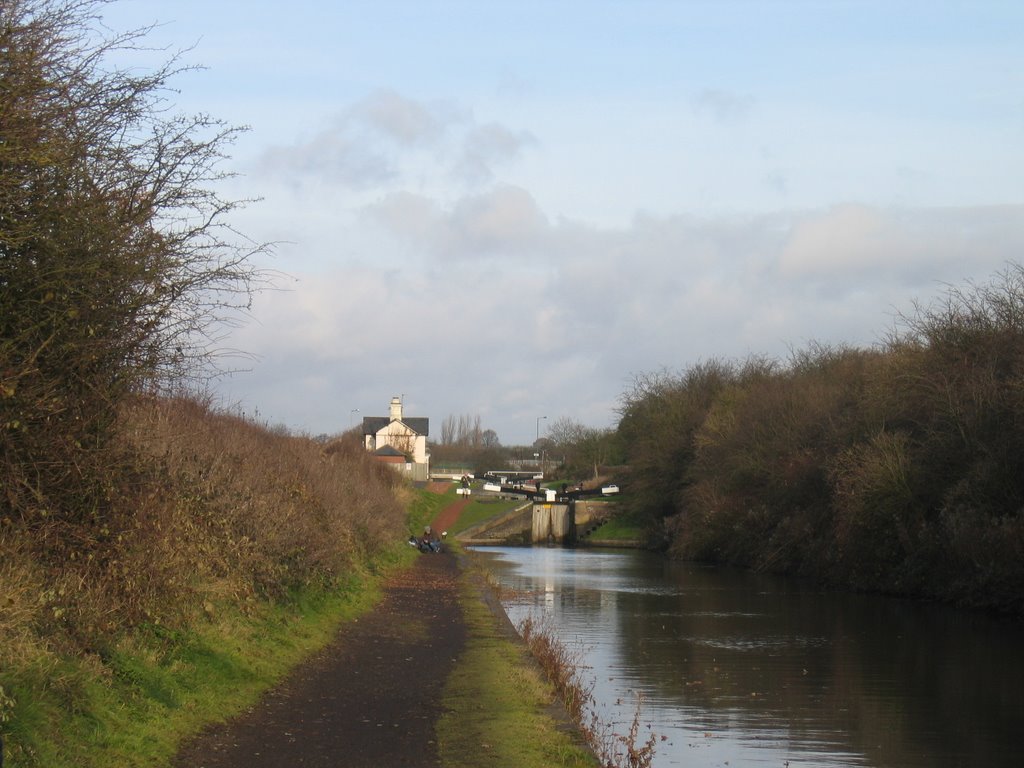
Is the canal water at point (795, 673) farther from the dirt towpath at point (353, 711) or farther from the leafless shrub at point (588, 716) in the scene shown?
the dirt towpath at point (353, 711)

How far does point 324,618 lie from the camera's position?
17.9 m

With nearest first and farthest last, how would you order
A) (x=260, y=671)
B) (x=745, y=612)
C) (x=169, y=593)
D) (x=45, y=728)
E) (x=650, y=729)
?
(x=45, y=728)
(x=169, y=593)
(x=260, y=671)
(x=650, y=729)
(x=745, y=612)

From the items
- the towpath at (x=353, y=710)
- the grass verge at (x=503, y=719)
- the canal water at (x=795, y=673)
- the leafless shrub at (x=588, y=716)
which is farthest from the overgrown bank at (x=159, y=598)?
Answer: the canal water at (x=795, y=673)

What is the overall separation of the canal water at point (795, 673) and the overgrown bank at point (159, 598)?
15.6 ft

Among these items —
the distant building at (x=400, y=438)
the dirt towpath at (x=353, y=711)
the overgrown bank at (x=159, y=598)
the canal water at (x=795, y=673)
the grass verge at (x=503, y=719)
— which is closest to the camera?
the overgrown bank at (x=159, y=598)

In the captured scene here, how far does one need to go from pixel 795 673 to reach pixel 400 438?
3765 inches

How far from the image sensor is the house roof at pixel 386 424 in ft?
403

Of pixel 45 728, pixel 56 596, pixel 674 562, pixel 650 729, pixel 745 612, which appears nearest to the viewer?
pixel 45 728

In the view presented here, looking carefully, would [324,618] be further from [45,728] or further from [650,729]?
[45,728]

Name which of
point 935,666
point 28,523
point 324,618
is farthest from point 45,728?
point 935,666

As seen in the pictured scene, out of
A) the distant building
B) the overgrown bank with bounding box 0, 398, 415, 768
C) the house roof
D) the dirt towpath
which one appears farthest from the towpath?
the house roof

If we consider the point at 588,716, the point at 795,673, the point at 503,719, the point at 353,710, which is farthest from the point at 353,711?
the point at 795,673

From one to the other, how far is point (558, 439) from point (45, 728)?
117 metres

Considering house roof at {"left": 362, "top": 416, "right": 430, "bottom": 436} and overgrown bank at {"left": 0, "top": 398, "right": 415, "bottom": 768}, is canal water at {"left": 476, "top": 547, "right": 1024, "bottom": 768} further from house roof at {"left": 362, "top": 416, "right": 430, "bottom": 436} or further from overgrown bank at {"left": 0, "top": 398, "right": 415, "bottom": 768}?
house roof at {"left": 362, "top": 416, "right": 430, "bottom": 436}
